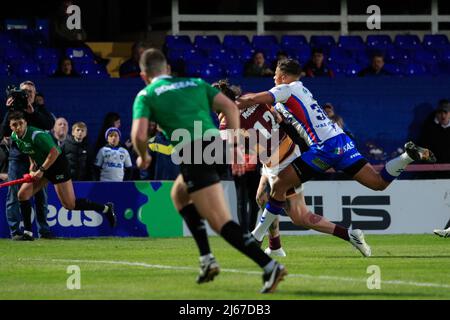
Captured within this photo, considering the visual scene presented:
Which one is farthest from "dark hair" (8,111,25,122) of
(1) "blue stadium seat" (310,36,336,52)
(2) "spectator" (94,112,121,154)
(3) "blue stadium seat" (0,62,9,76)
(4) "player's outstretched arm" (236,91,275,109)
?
(1) "blue stadium seat" (310,36,336,52)

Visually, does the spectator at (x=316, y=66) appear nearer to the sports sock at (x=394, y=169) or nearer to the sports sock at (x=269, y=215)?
the sports sock at (x=269, y=215)

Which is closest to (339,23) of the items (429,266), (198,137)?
→ (429,266)

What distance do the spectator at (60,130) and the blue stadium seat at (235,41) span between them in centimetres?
459

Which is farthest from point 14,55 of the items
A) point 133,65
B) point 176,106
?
point 176,106

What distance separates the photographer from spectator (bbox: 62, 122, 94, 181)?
1856 centimetres

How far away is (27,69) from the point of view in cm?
2031

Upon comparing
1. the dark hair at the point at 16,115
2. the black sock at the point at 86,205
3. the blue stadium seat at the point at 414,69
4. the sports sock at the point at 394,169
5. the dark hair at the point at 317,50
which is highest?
the dark hair at the point at 317,50

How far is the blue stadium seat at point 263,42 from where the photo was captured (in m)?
22.1

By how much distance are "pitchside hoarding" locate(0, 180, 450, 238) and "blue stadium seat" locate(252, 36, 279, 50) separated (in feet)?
15.4

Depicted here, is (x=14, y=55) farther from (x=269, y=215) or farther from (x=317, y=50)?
(x=269, y=215)

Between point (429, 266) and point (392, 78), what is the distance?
30.7 ft

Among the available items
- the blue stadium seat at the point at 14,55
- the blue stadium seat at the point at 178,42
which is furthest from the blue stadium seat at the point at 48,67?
the blue stadium seat at the point at 178,42

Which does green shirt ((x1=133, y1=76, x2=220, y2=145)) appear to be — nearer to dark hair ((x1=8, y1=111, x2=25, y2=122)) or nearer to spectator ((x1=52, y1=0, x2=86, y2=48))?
dark hair ((x1=8, y1=111, x2=25, y2=122))

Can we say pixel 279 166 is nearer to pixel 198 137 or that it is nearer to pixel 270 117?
pixel 270 117
